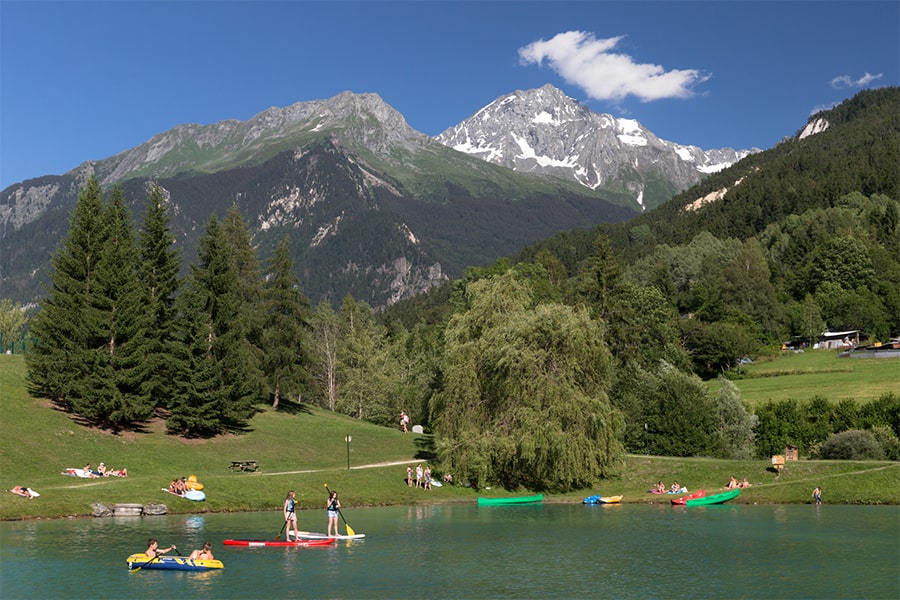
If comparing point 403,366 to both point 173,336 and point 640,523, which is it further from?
point 640,523

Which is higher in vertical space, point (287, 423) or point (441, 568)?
point (287, 423)

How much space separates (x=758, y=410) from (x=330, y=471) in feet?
148

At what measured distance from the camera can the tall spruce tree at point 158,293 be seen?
2849 inches

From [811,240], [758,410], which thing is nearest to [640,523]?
[758,410]

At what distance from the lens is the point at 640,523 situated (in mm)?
47469

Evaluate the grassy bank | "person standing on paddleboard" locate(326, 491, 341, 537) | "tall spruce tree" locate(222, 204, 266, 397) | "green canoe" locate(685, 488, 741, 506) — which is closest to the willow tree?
the grassy bank

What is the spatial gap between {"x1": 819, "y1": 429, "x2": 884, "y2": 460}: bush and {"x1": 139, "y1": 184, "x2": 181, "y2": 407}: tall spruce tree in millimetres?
57280

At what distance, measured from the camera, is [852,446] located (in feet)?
231

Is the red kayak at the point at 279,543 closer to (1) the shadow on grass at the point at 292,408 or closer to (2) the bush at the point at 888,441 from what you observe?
(2) the bush at the point at 888,441

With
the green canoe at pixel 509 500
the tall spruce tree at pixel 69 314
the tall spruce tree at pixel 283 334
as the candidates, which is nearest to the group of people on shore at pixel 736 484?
the green canoe at pixel 509 500

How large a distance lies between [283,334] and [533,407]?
129ft

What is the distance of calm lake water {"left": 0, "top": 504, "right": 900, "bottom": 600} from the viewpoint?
29.4 meters

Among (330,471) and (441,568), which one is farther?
(330,471)

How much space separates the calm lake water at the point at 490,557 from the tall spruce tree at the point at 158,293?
2563 cm
